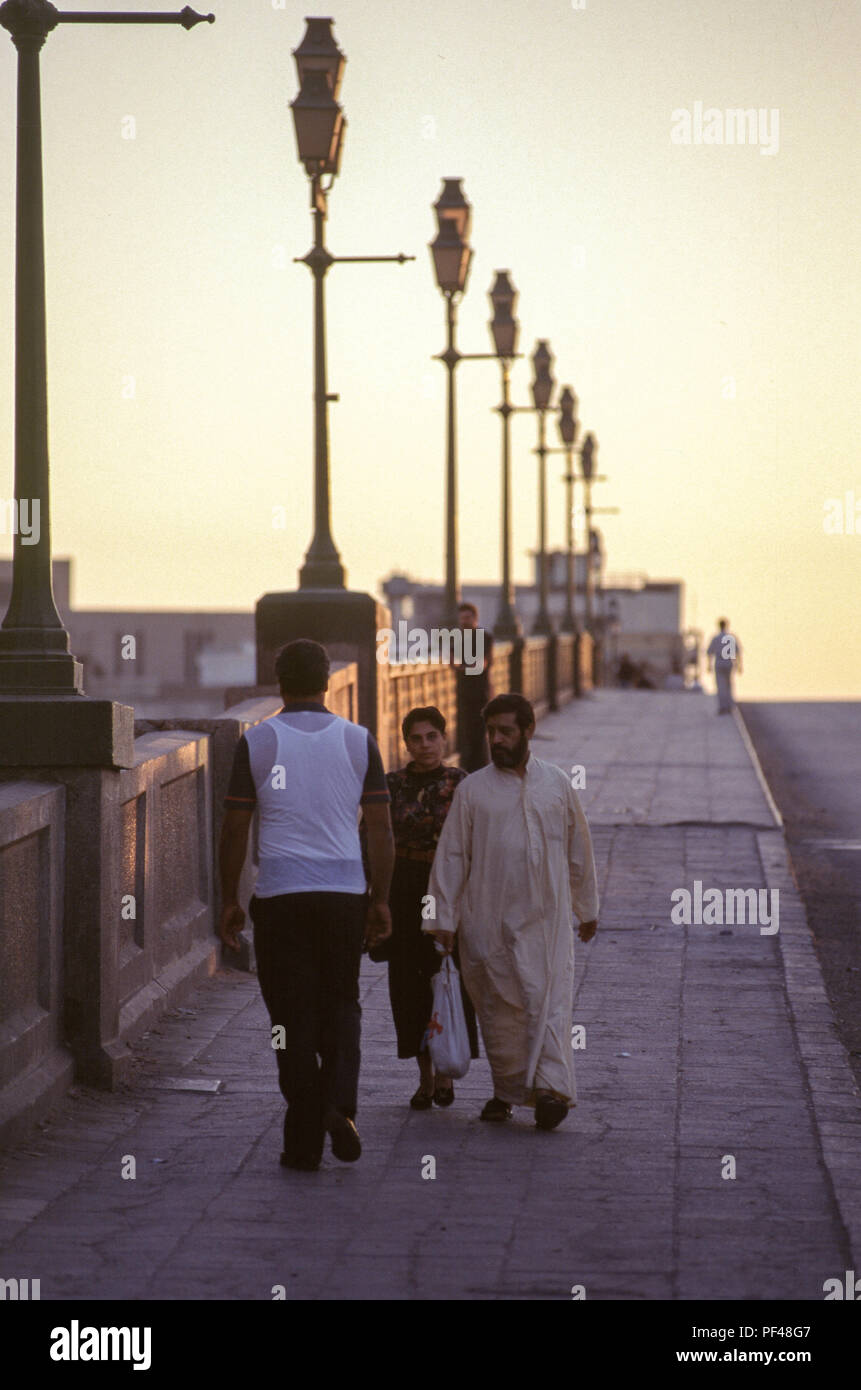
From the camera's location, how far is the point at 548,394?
36250mm

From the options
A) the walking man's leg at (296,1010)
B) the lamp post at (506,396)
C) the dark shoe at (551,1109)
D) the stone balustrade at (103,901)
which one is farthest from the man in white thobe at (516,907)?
the lamp post at (506,396)

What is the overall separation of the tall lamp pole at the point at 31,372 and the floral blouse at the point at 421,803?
51.4 inches

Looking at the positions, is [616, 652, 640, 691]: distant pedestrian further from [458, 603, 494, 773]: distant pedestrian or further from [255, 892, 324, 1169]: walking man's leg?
[255, 892, 324, 1169]: walking man's leg

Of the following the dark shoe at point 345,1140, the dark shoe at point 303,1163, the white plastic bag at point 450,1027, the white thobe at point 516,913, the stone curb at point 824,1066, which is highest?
the white thobe at point 516,913

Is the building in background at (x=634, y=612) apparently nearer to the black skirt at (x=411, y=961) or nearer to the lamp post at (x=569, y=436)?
the lamp post at (x=569, y=436)

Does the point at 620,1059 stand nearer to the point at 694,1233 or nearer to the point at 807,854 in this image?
the point at 694,1233

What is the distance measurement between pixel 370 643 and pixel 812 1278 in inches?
437

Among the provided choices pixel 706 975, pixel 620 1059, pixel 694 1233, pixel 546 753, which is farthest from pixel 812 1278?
pixel 546 753

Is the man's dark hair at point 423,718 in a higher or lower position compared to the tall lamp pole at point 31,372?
lower

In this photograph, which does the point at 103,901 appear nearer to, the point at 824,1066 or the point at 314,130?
the point at 824,1066

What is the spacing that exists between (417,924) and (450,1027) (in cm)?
Result: 43

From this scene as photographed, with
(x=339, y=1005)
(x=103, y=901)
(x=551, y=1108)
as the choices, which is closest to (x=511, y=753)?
(x=339, y=1005)

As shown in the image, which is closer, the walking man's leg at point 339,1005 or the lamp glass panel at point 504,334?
the walking man's leg at point 339,1005

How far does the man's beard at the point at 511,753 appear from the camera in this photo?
26.3 feet
